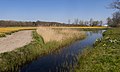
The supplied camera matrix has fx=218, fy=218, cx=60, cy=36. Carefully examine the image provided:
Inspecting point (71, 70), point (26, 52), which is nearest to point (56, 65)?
point (71, 70)

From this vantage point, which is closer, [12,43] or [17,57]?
[17,57]

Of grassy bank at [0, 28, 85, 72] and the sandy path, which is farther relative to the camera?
the sandy path

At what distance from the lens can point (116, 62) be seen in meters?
11.5

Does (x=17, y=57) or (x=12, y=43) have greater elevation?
(x=17, y=57)

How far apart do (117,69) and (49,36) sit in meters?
16.0

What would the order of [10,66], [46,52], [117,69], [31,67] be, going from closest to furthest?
[117,69] < [10,66] < [31,67] < [46,52]

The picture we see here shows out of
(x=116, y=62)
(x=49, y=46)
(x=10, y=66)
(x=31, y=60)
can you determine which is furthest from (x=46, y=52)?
(x=116, y=62)

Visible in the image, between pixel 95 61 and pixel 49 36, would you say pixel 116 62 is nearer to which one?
pixel 95 61

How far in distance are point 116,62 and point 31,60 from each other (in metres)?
6.47

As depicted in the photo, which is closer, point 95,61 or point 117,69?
point 117,69

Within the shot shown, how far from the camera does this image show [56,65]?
1404cm

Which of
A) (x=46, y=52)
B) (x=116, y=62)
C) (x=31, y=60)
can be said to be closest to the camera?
(x=116, y=62)

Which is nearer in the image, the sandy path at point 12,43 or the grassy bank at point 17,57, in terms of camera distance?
the grassy bank at point 17,57

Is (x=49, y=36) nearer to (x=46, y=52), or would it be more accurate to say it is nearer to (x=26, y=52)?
(x=46, y=52)
